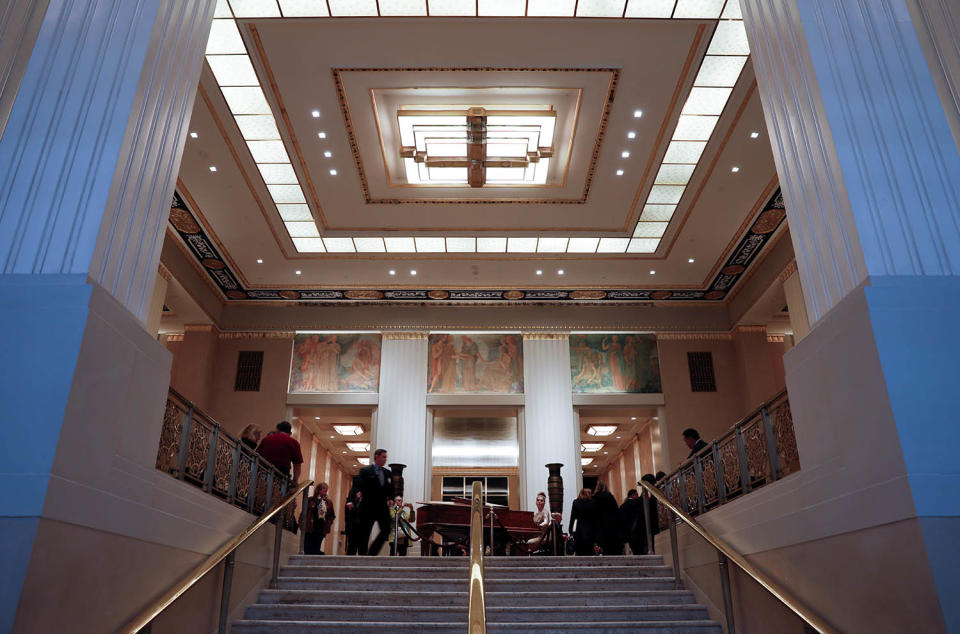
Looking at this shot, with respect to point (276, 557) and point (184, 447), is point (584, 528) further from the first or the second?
point (184, 447)

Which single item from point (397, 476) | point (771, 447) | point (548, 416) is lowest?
point (771, 447)

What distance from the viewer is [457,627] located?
5.08m

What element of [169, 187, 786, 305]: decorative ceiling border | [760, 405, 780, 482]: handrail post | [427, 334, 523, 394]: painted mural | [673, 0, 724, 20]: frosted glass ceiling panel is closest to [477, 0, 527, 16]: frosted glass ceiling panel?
[673, 0, 724, 20]: frosted glass ceiling panel

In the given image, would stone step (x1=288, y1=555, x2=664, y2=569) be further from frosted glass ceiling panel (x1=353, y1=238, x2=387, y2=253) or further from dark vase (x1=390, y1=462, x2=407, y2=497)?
frosted glass ceiling panel (x1=353, y1=238, x2=387, y2=253)

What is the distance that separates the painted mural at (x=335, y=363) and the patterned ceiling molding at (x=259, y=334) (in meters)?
0.26

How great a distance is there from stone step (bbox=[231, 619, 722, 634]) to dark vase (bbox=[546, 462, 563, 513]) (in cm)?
872

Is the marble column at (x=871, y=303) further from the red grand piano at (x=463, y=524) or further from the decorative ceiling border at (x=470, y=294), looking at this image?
the decorative ceiling border at (x=470, y=294)

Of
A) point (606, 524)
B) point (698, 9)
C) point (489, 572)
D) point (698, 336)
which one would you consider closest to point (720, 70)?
point (698, 9)

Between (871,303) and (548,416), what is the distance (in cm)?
1307

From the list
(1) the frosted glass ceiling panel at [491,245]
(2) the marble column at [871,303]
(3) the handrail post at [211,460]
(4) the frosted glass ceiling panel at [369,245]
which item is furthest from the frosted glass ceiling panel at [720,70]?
(3) the handrail post at [211,460]

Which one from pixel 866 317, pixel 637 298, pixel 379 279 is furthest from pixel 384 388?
pixel 866 317

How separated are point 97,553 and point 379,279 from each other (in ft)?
42.5

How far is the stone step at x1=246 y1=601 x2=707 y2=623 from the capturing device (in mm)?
5531

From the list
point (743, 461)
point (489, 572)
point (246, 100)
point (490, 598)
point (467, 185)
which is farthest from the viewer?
point (467, 185)
